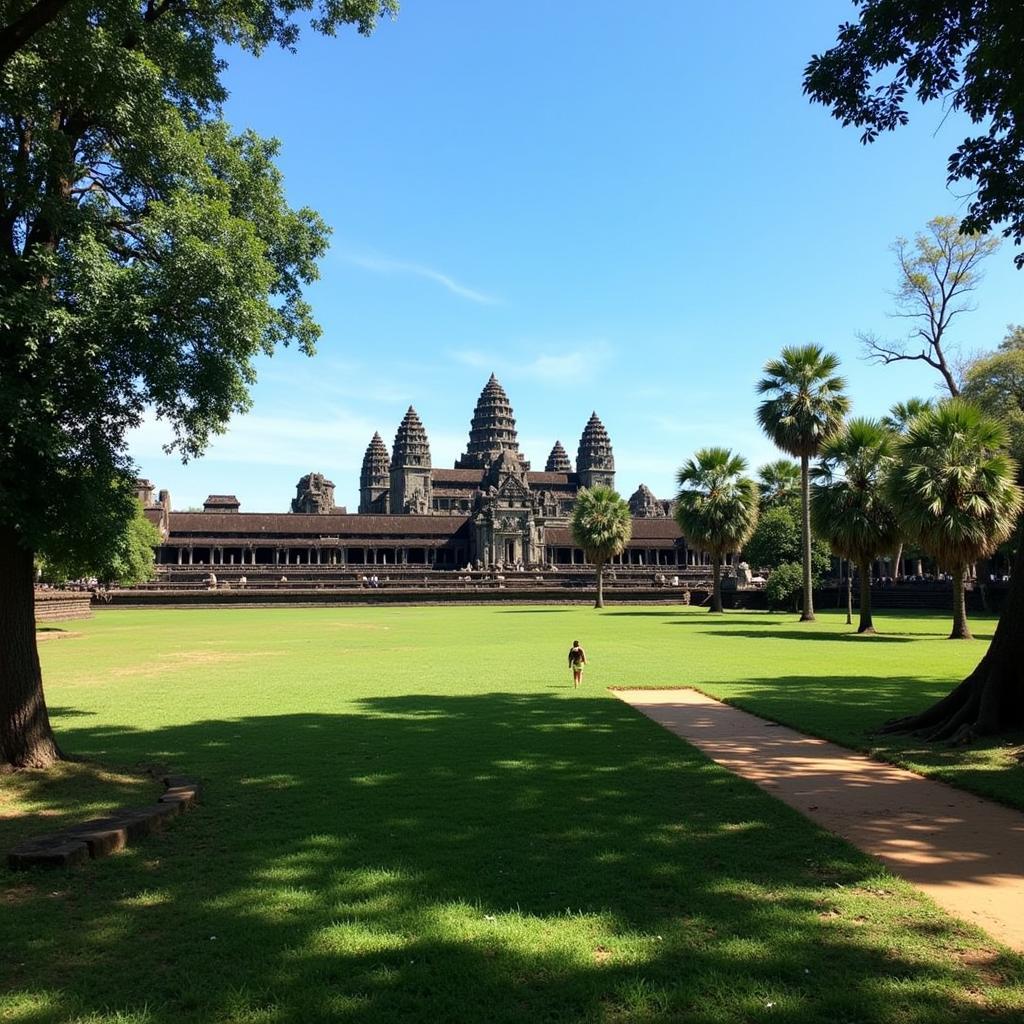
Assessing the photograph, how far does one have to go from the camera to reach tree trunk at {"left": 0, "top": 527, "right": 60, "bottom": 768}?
8.47m

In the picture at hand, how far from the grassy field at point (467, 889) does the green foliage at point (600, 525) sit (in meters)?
37.5

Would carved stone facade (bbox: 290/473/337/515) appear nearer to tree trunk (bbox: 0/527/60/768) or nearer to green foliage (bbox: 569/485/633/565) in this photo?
green foliage (bbox: 569/485/633/565)

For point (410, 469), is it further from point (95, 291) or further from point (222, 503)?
point (95, 291)

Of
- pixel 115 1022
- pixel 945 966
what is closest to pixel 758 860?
pixel 945 966

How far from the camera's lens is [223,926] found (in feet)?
16.1

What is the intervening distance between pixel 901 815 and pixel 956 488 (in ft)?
72.5

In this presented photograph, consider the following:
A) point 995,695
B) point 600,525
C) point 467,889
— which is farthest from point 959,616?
point 467,889

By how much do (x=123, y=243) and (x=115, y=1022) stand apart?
28.3ft

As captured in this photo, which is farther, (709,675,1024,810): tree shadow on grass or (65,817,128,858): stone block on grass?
(709,675,1024,810): tree shadow on grass

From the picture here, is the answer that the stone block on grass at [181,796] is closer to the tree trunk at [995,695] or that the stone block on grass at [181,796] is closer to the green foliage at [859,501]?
the tree trunk at [995,695]

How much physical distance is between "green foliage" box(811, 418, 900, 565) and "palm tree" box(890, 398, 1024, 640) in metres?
2.90

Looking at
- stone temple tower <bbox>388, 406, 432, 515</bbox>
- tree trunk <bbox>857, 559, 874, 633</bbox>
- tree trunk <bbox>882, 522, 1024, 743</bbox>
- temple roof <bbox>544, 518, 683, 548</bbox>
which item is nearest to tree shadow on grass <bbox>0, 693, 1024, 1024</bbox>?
tree trunk <bbox>882, 522, 1024, 743</bbox>

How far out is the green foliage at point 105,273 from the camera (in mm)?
7789

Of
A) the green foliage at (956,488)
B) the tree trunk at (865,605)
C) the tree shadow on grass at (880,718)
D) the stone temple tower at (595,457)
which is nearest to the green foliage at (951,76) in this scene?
the tree shadow on grass at (880,718)
